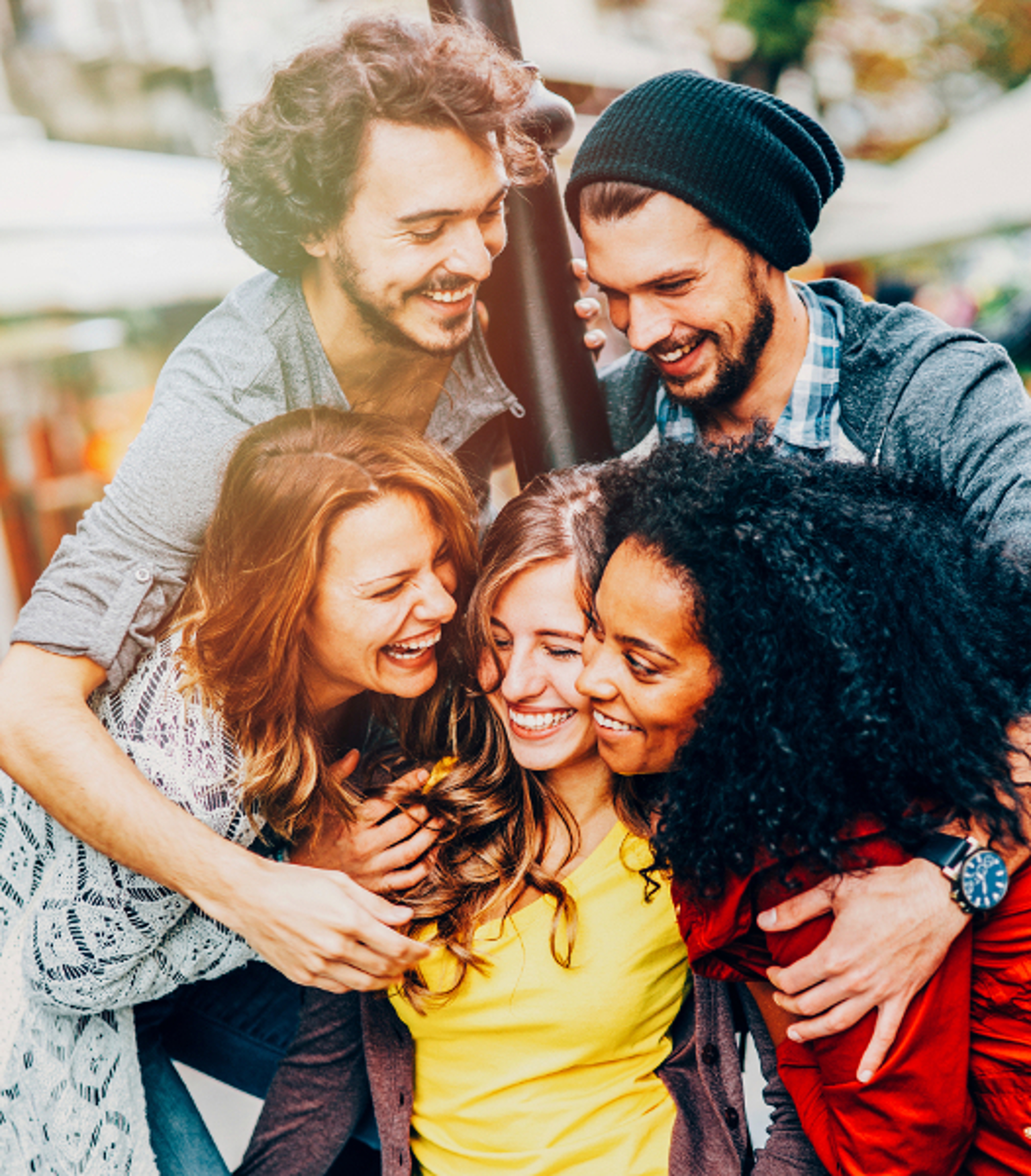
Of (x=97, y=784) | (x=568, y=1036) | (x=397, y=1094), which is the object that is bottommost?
(x=397, y=1094)

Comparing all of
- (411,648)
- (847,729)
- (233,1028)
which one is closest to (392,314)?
(411,648)

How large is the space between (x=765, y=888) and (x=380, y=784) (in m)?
0.67

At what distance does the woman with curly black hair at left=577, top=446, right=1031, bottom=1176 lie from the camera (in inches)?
44.5

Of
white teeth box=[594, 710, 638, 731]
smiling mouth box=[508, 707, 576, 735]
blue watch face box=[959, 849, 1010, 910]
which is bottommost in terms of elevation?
smiling mouth box=[508, 707, 576, 735]

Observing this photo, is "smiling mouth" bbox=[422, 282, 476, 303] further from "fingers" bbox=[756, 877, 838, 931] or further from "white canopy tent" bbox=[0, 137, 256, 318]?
"white canopy tent" bbox=[0, 137, 256, 318]

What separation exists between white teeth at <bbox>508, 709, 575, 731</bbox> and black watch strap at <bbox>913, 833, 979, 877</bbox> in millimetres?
545

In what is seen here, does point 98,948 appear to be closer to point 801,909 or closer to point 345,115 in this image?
point 801,909

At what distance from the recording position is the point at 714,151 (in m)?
1.56

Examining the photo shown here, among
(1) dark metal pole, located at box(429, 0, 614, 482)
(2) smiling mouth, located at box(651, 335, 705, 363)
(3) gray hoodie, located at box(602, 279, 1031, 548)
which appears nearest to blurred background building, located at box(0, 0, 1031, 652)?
(1) dark metal pole, located at box(429, 0, 614, 482)

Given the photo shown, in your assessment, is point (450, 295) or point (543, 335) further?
point (543, 335)

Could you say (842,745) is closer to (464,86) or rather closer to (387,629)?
(387,629)

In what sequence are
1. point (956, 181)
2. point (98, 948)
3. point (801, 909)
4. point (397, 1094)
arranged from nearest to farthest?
point (801, 909) → point (98, 948) → point (397, 1094) → point (956, 181)

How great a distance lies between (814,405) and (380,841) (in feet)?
3.53

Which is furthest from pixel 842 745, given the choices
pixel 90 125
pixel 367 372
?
pixel 90 125
